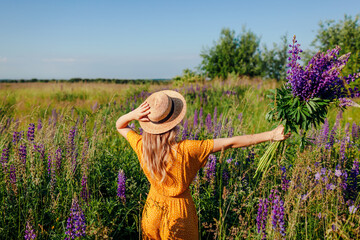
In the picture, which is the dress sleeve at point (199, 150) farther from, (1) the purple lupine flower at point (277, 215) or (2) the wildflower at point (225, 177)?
(2) the wildflower at point (225, 177)

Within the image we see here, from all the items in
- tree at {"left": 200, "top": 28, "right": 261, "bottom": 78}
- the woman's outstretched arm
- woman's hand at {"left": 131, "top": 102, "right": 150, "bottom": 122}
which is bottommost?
the woman's outstretched arm

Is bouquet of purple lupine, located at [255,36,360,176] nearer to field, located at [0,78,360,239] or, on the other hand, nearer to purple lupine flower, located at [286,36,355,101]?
purple lupine flower, located at [286,36,355,101]

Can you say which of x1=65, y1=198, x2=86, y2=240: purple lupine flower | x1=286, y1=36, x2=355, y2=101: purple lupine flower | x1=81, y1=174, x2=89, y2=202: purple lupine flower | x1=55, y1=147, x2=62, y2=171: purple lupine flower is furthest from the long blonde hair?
x1=55, y1=147, x2=62, y2=171: purple lupine flower

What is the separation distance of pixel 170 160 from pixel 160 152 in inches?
3.9

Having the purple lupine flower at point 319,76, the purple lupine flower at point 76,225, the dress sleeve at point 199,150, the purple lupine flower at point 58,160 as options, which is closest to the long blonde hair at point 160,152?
the dress sleeve at point 199,150

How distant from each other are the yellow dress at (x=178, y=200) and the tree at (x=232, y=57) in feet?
54.0

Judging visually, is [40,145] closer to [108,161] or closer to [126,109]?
[108,161]

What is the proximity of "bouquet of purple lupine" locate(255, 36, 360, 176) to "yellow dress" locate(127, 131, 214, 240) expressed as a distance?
0.74 m

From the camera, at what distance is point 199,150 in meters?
2.06

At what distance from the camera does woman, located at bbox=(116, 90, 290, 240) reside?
205 cm

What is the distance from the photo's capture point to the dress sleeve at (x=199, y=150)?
6.72 ft

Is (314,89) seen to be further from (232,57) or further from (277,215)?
(232,57)

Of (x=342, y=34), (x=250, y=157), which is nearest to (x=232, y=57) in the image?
(x=342, y=34)

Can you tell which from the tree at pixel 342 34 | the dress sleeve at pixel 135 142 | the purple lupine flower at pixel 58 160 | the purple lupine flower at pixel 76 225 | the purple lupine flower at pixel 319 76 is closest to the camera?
the purple lupine flower at pixel 76 225
